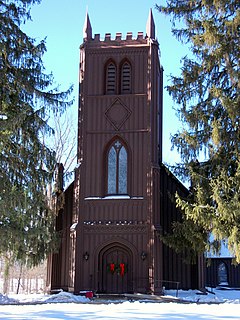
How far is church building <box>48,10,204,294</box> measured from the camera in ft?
70.6

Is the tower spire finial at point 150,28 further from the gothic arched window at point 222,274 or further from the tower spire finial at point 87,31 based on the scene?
the gothic arched window at point 222,274

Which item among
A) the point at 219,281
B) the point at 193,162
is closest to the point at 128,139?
the point at 193,162

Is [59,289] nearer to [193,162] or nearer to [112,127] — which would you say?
[112,127]

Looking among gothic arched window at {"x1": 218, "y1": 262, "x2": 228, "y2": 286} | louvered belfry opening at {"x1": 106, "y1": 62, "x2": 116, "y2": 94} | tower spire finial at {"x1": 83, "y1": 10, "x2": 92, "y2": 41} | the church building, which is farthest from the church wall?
gothic arched window at {"x1": 218, "y1": 262, "x2": 228, "y2": 286}

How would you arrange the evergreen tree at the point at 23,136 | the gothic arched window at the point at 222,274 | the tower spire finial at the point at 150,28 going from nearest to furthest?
the evergreen tree at the point at 23,136, the tower spire finial at the point at 150,28, the gothic arched window at the point at 222,274

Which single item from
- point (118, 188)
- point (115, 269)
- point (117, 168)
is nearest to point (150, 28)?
point (117, 168)

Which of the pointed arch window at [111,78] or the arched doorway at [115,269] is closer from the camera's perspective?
the arched doorway at [115,269]

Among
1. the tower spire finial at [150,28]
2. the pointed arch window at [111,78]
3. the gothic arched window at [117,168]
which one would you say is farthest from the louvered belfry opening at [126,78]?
the gothic arched window at [117,168]

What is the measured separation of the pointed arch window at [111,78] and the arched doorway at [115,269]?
6927mm

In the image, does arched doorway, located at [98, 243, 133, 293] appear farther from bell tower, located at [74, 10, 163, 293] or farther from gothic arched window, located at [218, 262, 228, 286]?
gothic arched window, located at [218, 262, 228, 286]

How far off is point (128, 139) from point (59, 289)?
717cm

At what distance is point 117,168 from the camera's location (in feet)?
74.5

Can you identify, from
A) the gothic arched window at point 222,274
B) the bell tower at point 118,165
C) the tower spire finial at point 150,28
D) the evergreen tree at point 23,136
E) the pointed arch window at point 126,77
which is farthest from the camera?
the gothic arched window at point 222,274

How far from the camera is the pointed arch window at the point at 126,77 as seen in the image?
23688 millimetres
